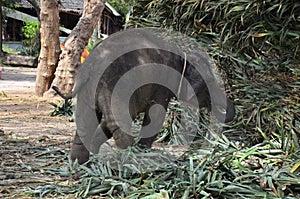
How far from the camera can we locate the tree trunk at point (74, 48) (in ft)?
28.6

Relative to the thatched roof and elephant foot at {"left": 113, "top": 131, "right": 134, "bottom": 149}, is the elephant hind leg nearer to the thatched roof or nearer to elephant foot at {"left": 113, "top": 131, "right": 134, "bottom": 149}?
elephant foot at {"left": 113, "top": 131, "right": 134, "bottom": 149}

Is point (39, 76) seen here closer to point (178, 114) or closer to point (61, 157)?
point (178, 114)

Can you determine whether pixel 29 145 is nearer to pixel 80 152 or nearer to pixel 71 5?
pixel 80 152

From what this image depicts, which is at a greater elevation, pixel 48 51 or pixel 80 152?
pixel 80 152

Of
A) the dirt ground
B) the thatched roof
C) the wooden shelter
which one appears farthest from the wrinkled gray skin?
the thatched roof

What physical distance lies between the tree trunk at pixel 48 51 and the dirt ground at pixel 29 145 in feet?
3.65

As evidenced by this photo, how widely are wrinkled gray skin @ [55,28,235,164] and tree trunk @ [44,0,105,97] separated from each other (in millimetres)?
4841

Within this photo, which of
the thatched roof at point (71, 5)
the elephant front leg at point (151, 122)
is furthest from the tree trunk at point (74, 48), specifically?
the thatched roof at point (71, 5)

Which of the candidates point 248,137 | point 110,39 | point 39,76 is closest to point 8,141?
point 110,39

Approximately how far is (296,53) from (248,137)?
3.01ft

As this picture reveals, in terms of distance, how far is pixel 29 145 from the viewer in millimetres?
4691

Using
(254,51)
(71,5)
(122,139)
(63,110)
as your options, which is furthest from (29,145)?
(71,5)

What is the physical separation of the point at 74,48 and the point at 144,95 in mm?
5316

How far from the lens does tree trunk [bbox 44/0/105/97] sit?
870 cm
